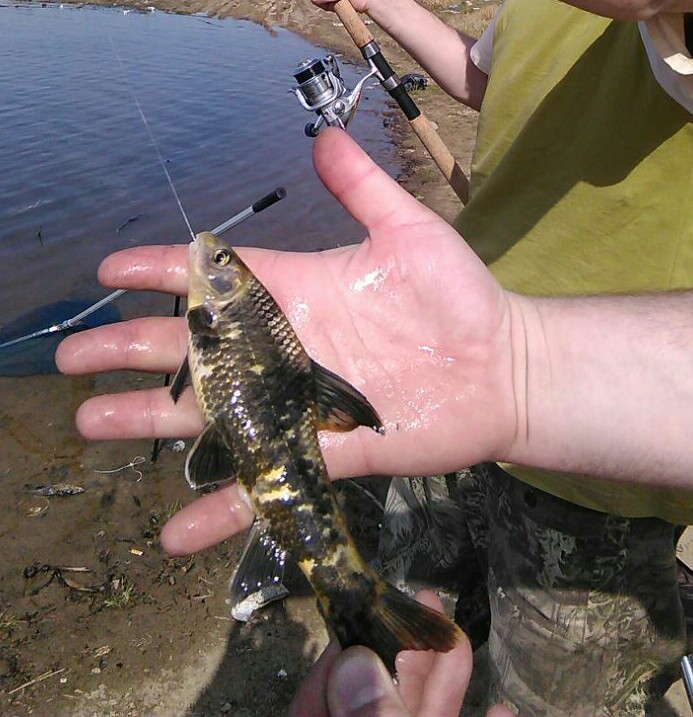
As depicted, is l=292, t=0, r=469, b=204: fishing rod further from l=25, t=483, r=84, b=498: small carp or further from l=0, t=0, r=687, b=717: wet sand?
l=25, t=483, r=84, b=498: small carp

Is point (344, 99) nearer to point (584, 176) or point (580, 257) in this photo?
point (584, 176)

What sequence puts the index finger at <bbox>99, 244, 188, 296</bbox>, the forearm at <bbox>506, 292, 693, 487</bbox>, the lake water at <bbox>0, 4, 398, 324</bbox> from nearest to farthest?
the forearm at <bbox>506, 292, 693, 487</bbox> < the index finger at <bbox>99, 244, 188, 296</bbox> < the lake water at <bbox>0, 4, 398, 324</bbox>

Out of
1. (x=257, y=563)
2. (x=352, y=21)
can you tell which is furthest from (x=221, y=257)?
(x=352, y=21)

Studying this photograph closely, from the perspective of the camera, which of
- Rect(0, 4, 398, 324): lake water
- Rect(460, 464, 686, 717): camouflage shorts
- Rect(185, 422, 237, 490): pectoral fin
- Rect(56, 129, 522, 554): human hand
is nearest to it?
Rect(56, 129, 522, 554): human hand

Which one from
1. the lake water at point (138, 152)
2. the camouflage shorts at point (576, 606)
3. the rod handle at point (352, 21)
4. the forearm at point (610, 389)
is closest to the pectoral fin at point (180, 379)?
the forearm at point (610, 389)

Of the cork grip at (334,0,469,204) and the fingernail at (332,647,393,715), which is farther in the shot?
the cork grip at (334,0,469,204)

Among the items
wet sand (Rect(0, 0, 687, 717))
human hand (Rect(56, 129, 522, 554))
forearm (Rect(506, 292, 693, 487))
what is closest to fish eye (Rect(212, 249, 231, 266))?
human hand (Rect(56, 129, 522, 554))

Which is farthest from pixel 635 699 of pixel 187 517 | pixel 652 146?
pixel 652 146
